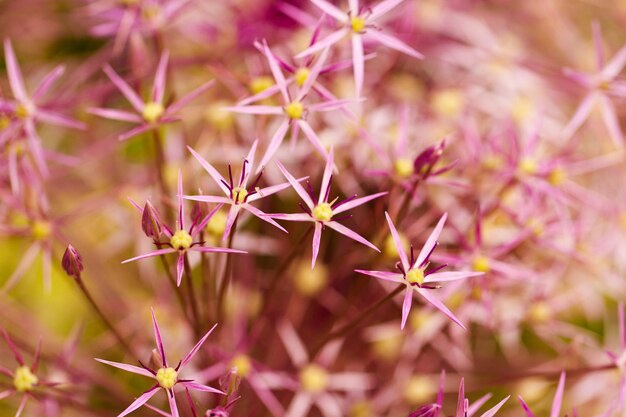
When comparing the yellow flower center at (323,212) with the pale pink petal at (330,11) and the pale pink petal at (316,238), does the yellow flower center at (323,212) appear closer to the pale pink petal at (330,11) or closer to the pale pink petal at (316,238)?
the pale pink petal at (316,238)

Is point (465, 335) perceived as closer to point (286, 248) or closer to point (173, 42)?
point (286, 248)

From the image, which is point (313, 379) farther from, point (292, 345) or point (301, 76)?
point (301, 76)

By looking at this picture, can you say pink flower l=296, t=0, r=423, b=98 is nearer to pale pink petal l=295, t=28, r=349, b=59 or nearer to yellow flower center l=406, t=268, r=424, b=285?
pale pink petal l=295, t=28, r=349, b=59

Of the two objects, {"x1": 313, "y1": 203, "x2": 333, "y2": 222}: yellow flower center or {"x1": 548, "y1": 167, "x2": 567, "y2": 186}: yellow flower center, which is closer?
{"x1": 313, "y1": 203, "x2": 333, "y2": 222}: yellow flower center

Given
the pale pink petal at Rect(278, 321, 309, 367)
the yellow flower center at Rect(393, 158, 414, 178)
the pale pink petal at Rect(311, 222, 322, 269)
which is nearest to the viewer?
the pale pink petal at Rect(311, 222, 322, 269)

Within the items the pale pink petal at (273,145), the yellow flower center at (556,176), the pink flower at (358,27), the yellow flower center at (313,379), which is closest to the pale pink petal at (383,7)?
the pink flower at (358,27)

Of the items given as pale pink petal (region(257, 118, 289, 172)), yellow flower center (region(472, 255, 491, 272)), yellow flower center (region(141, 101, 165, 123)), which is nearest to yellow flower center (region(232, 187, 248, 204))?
pale pink petal (region(257, 118, 289, 172))

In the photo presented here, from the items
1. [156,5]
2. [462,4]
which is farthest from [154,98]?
[462,4]
